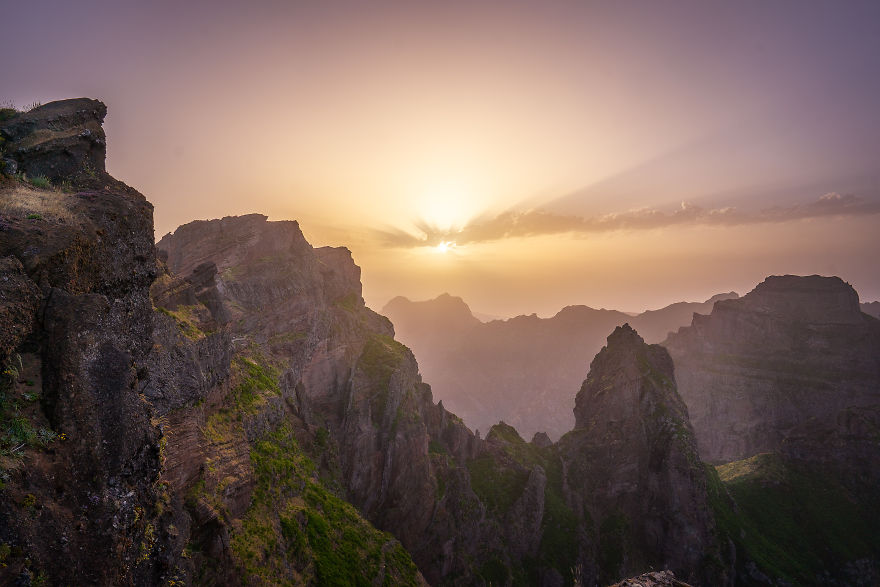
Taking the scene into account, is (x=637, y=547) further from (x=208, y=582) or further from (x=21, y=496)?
(x=21, y=496)

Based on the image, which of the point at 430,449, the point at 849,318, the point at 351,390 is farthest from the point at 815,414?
the point at 351,390

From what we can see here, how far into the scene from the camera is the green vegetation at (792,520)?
262 ft

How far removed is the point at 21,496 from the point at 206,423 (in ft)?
79.7

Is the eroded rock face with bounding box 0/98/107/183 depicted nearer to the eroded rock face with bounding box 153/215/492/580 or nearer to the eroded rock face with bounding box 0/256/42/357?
the eroded rock face with bounding box 0/256/42/357

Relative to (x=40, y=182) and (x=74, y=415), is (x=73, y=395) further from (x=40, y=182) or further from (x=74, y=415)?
(x=40, y=182)

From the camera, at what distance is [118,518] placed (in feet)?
41.7

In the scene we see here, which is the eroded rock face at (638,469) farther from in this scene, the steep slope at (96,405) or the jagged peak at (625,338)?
the steep slope at (96,405)

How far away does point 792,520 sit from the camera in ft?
294

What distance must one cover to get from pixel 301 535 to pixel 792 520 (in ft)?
410

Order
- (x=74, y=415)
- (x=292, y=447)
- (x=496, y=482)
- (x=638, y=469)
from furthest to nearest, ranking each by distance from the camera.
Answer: (x=638, y=469), (x=496, y=482), (x=292, y=447), (x=74, y=415)

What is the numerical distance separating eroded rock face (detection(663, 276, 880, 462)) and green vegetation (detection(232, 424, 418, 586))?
174 meters

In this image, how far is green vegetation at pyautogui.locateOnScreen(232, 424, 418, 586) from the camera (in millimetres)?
31578

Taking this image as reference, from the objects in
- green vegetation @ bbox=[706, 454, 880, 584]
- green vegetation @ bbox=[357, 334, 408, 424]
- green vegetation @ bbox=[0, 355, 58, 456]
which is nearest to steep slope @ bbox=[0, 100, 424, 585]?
green vegetation @ bbox=[0, 355, 58, 456]

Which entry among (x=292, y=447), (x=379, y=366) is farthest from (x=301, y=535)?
(x=379, y=366)
